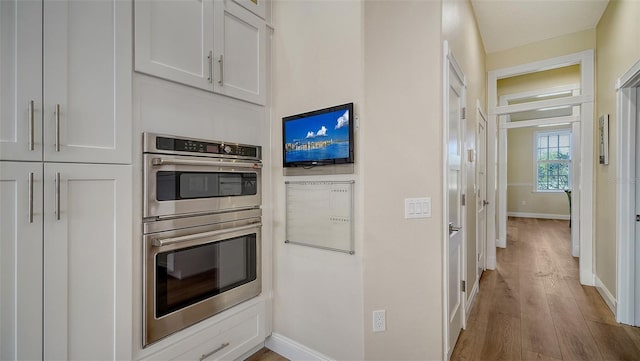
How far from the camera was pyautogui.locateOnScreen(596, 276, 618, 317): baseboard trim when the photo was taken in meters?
2.68

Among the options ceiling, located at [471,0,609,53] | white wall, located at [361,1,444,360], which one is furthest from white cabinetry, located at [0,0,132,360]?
ceiling, located at [471,0,609,53]

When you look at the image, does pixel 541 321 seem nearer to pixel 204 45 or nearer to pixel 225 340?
pixel 225 340

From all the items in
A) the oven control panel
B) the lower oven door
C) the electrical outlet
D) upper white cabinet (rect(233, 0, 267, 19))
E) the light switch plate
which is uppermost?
upper white cabinet (rect(233, 0, 267, 19))

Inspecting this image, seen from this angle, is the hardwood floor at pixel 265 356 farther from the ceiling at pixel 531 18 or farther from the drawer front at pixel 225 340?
the ceiling at pixel 531 18

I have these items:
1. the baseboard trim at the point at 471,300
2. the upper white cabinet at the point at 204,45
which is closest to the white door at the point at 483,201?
the baseboard trim at the point at 471,300

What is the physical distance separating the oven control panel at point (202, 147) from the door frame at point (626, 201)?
310cm

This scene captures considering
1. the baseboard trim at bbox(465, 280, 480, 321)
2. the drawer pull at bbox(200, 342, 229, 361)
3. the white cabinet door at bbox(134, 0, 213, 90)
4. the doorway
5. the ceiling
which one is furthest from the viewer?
the ceiling

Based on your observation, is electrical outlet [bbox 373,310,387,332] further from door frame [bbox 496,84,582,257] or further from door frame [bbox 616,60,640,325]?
door frame [bbox 496,84,582,257]

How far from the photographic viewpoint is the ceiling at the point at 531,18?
3.06 metres

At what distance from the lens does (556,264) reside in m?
4.23

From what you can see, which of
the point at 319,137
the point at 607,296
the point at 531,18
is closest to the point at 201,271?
the point at 319,137

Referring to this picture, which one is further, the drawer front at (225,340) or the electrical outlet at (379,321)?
the electrical outlet at (379,321)

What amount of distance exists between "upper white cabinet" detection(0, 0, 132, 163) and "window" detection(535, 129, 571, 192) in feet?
33.6

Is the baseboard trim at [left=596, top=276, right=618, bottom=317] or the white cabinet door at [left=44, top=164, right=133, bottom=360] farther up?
the white cabinet door at [left=44, top=164, right=133, bottom=360]
